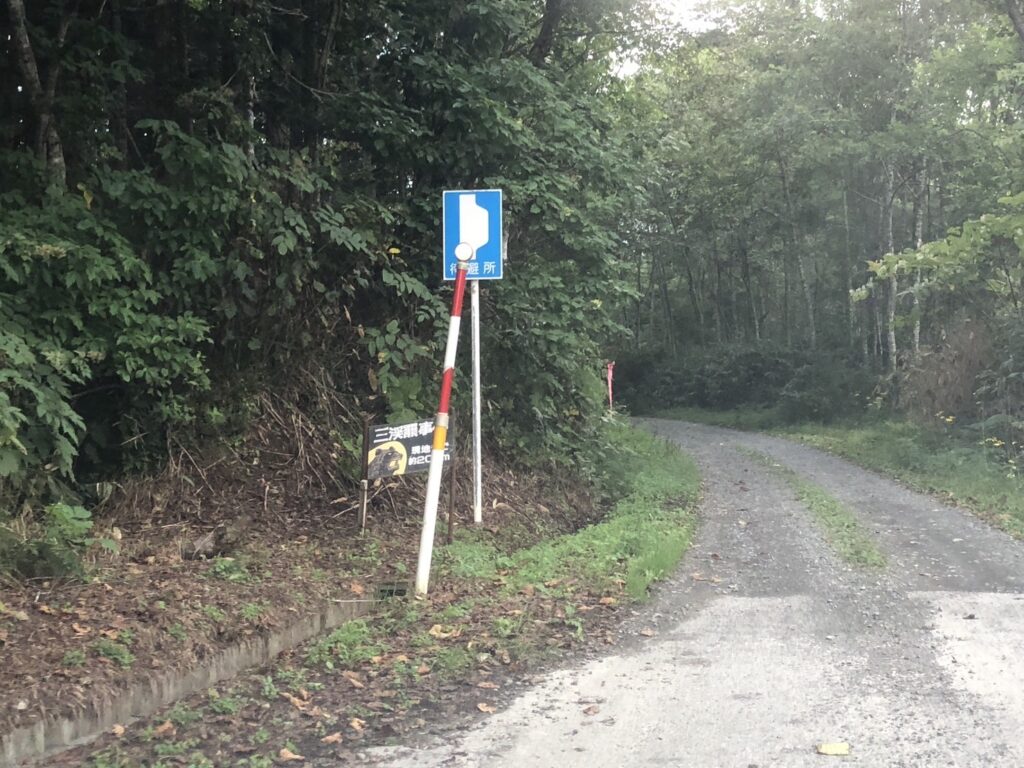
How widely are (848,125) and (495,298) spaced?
16136 millimetres

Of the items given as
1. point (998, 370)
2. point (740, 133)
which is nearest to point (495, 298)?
point (998, 370)

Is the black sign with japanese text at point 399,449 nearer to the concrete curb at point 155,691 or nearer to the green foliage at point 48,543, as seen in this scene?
the concrete curb at point 155,691

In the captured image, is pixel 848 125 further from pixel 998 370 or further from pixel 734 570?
pixel 734 570

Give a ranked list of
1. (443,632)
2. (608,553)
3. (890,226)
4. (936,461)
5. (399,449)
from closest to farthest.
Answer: (443,632), (399,449), (608,553), (936,461), (890,226)

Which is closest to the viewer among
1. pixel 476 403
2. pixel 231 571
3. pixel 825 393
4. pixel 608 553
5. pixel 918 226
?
pixel 231 571

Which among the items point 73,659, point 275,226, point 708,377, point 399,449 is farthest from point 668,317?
point 73,659

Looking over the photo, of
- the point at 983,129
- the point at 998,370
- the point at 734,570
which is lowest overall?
the point at 734,570

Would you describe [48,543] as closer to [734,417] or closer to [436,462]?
[436,462]

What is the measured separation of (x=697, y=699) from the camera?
4.68m


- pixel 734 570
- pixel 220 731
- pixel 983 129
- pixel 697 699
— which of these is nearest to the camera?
pixel 220 731

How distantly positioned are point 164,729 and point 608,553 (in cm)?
445

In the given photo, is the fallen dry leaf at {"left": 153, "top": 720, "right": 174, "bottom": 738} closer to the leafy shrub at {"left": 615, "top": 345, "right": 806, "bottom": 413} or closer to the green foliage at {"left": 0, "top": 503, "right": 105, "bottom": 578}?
the green foliage at {"left": 0, "top": 503, "right": 105, "bottom": 578}

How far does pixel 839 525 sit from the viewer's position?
9.73m

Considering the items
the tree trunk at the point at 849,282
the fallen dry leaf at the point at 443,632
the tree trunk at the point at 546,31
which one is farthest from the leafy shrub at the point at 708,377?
the fallen dry leaf at the point at 443,632
